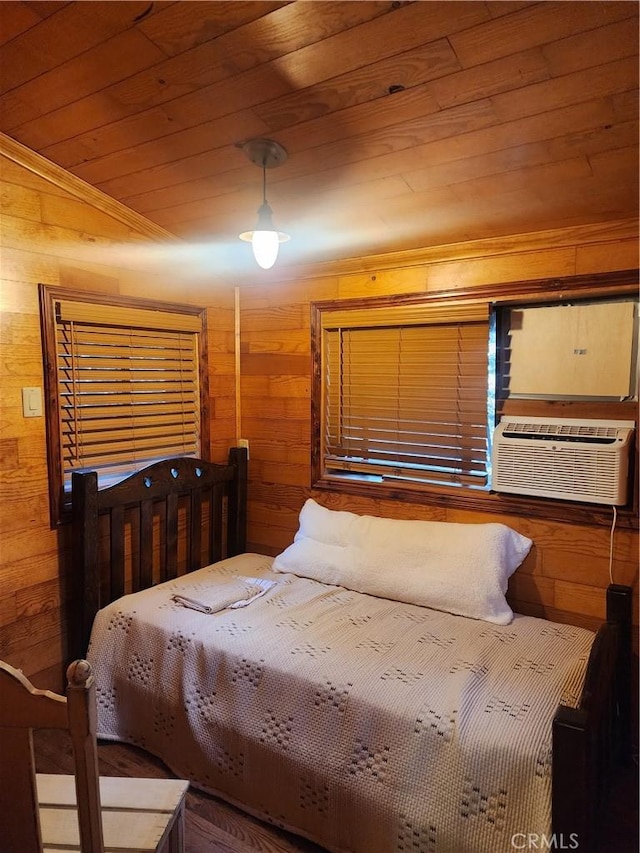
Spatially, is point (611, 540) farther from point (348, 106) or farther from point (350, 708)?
point (348, 106)

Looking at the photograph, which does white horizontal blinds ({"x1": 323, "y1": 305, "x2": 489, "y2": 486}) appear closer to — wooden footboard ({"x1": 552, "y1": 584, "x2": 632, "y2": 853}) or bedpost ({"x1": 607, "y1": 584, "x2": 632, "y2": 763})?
bedpost ({"x1": 607, "y1": 584, "x2": 632, "y2": 763})

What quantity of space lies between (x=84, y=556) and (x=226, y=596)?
0.59m

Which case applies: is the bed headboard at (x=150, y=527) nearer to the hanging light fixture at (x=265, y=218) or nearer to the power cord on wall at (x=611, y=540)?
the hanging light fixture at (x=265, y=218)

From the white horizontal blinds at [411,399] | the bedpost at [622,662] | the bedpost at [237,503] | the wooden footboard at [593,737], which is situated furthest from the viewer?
the bedpost at [237,503]

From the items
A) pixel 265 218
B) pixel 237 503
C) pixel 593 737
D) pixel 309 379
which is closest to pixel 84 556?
pixel 237 503

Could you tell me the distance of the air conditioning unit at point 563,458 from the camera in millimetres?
2018

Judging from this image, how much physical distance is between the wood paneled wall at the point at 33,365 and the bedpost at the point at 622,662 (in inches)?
84.4

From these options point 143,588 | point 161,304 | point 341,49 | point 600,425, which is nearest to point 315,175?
point 341,49

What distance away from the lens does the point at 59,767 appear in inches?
79.4

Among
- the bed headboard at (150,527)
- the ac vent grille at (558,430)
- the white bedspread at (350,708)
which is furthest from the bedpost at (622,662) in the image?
the bed headboard at (150,527)

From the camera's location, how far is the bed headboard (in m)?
2.22

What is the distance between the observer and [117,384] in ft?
8.01

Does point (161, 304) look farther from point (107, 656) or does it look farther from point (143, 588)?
point (107, 656)

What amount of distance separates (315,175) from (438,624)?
1693mm
